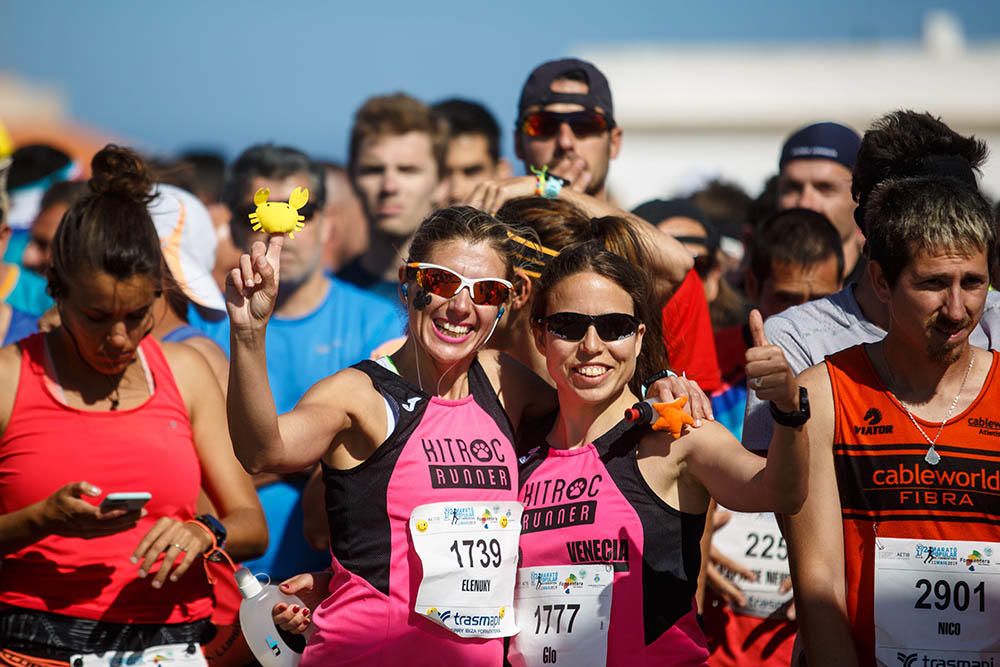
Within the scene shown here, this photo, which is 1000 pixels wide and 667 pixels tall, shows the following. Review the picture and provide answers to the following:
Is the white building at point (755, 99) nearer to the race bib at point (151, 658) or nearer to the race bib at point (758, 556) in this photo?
the race bib at point (758, 556)

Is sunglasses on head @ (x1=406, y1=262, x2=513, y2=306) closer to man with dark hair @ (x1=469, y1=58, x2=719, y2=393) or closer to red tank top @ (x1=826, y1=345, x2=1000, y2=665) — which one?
red tank top @ (x1=826, y1=345, x2=1000, y2=665)

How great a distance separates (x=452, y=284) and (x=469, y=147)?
4.39 meters

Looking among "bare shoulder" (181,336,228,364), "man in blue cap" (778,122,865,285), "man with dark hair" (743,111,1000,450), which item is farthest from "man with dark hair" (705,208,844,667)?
"bare shoulder" (181,336,228,364)

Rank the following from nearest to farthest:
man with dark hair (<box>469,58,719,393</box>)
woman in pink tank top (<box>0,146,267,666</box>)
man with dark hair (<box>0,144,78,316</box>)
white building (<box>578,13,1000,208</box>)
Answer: woman in pink tank top (<box>0,146,267,666</box>)
man with dark hair (<box>469,58,719,393</box>)
man with dark hair (<box>0,144,78,316</box>)
white building (<box>578,13,1000,208</box>)

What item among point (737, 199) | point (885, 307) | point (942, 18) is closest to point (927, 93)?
point (942, 18)

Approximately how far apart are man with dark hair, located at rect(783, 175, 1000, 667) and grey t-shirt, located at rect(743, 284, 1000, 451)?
335 mm

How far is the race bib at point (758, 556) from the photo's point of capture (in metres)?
4.87

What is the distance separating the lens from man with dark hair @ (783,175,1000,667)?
3.49 meters

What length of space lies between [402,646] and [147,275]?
1.64 m

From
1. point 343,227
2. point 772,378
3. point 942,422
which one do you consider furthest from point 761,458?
point 343,227

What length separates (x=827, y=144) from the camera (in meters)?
6.35

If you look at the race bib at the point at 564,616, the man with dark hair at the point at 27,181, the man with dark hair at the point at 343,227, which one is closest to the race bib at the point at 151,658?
the race bib at the point at 564,616

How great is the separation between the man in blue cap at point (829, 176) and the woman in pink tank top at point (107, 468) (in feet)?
11.3

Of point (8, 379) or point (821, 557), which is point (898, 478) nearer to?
point (821, 557)
